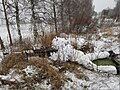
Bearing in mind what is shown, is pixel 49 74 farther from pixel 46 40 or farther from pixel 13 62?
pixel 46 40

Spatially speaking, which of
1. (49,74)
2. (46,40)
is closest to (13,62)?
(49,74)

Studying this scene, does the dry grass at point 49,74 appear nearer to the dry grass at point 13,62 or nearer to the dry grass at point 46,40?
the dry grass at point 13,62

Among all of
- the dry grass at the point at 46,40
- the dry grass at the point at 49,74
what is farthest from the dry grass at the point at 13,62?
the dry grass at the point at 46,40

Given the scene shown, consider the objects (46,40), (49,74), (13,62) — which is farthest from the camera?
(46,40)

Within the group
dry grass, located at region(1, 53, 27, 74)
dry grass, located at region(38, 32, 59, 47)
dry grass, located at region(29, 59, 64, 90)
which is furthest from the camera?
dry grass, located at region(38, 32, 59, 47)

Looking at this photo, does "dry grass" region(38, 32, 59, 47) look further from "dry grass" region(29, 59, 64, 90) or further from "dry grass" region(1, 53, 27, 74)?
"dry grass" region(29, 59, 64, 90)

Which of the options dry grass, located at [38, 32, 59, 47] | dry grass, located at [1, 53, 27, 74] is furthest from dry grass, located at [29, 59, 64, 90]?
dry grass, located at [38, 32, 59, 47]

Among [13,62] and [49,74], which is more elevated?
[13,62]

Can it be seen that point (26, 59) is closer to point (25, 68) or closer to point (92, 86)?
point (25, 68)

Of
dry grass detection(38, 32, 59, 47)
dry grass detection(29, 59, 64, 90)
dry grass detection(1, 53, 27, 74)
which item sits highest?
dry grass detection(38, 32, 59, 47)

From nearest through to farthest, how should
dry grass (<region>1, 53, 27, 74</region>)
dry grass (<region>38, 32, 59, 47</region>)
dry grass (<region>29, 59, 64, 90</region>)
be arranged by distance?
1. dry grass (<region>29, 59, 64, 90</region>)
2. dry grass (<region>1, 53, 27, 74</region>)
3. dry grass (<region>38, 32, 59, 47</region>)

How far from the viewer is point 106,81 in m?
5.03

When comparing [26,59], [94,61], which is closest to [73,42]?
[94,61]

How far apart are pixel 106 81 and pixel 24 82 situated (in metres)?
2.12
